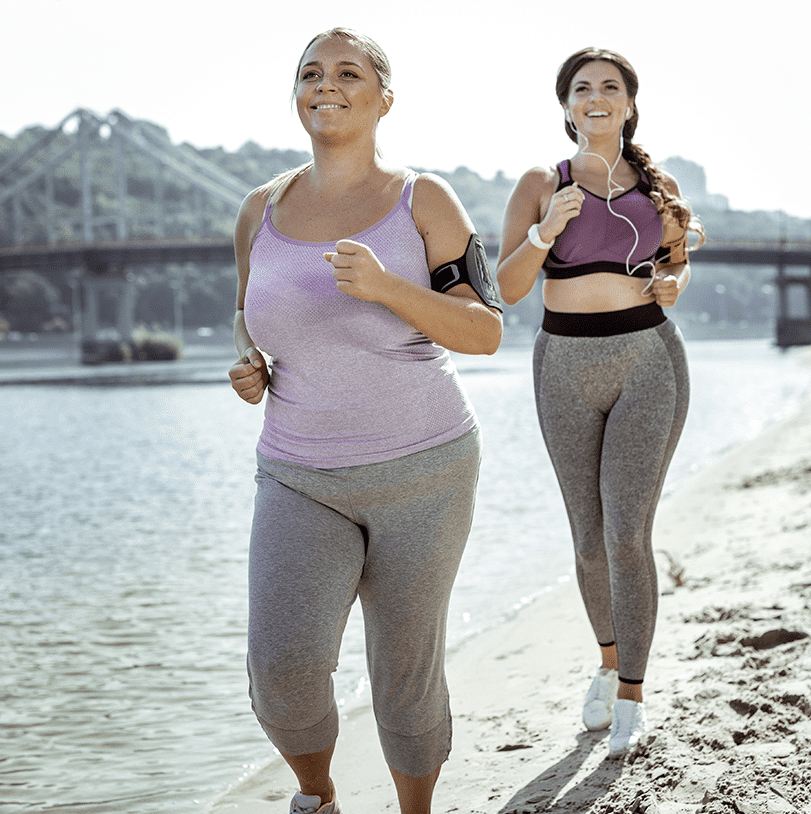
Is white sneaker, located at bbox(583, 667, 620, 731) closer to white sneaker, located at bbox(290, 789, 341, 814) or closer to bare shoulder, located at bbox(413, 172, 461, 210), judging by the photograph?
white sneaker, located at bbox(290, 789, 341, 814)

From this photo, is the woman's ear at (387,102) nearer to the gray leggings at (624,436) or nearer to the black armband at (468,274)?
the black armband at (468,274)

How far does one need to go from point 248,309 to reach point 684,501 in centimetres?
674

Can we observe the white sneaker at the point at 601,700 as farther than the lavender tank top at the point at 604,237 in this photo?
Yes

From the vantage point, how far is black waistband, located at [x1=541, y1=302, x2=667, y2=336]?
104 inches

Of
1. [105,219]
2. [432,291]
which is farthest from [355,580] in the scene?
[105,219]

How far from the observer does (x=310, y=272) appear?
183 centimetres

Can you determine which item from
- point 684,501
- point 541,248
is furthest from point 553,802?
point 684,501

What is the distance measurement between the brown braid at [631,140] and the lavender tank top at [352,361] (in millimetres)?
1060

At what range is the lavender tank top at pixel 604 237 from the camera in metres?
2.65

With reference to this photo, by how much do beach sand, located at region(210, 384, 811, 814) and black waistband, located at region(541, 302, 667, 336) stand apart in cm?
101

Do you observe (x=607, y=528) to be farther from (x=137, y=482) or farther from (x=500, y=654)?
(x=137, y=482)

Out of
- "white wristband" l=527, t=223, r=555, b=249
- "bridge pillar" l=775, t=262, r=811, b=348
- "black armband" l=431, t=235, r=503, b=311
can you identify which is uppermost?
"white wristband" l=527, t=223, r=555, b=249

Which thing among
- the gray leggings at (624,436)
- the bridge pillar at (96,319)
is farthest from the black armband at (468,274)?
the bridge pillar at (96,319)

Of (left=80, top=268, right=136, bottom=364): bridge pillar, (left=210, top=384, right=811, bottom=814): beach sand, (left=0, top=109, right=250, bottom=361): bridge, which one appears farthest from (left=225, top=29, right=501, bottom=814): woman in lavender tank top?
(left=80, top=268, right=136, bottom=364): bridge pillar
